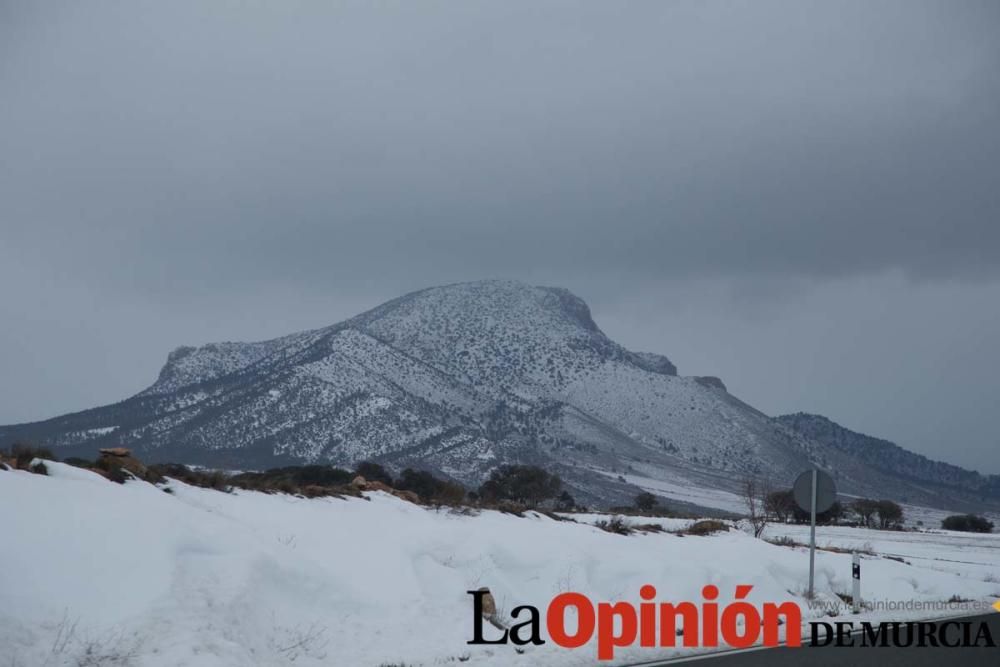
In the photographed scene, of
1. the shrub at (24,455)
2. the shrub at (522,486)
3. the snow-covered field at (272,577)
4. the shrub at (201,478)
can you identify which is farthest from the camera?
the shrub at (522,486)

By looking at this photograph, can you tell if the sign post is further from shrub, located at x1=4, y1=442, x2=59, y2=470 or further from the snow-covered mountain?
the snow-covered mountain

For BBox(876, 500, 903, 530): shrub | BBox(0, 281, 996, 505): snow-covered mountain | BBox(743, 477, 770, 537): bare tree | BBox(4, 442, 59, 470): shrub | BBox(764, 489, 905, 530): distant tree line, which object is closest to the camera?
BBox(4, 442, 59, 470): shrub

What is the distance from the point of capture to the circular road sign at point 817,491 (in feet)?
59.5

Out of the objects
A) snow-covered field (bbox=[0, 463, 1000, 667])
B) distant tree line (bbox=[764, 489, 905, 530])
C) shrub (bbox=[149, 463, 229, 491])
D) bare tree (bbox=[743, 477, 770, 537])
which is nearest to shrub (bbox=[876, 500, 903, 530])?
distant tree line (bbox=[764, 489, 905, 530])

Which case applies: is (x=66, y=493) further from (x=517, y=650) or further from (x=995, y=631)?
(x=995, y=631)

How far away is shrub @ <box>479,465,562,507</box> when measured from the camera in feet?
250

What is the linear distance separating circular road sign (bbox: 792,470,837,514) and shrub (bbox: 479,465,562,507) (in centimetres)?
5620

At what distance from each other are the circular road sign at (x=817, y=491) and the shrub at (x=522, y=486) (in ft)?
184

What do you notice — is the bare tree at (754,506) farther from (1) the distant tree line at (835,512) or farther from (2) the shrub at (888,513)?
(2) the shrub at (888,513)

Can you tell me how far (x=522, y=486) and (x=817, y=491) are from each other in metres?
59.7

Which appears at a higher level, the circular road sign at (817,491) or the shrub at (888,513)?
the circular road sign at (817,491)

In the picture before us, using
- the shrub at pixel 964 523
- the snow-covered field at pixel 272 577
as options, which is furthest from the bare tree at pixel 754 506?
the snow-covered field at pixel 272 577

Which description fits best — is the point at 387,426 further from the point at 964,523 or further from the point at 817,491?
the point at 817,491

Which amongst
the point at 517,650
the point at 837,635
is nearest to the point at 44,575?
the point at 517,650
